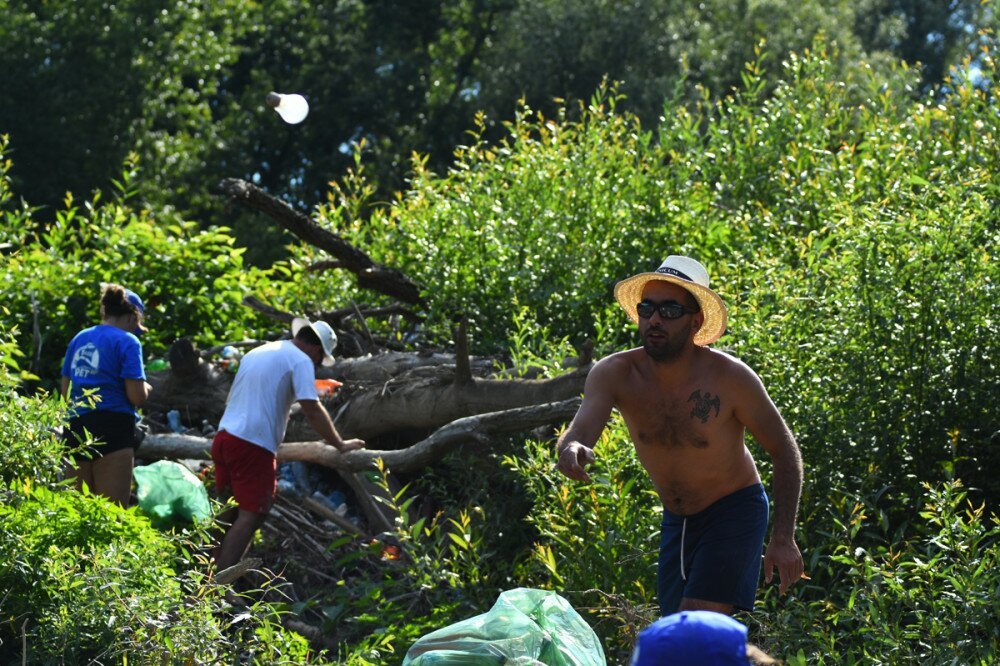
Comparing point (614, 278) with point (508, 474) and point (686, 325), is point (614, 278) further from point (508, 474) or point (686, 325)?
point (686, 325)

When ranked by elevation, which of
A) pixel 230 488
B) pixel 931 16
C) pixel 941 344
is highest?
pixel 931 16

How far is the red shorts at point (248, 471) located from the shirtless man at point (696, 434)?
2.86m

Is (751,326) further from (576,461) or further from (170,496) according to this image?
(170,496)

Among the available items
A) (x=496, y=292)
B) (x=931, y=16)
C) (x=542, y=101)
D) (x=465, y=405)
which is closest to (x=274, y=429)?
(x=465, y=405)

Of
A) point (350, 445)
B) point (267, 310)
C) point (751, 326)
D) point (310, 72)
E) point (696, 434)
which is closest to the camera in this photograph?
point (696, 434)

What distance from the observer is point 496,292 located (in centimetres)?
958

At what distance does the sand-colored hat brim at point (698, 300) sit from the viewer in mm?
5000

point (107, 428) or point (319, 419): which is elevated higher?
point (319, 419)

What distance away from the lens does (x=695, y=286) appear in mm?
4984

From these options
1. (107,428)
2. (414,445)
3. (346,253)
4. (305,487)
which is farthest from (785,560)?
(346,253)

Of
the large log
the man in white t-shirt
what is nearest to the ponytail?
the man in white t-shirt

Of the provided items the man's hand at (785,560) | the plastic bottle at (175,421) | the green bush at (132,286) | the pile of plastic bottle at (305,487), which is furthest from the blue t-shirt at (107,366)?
the man's hand at (785,560)

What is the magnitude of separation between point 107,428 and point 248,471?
0.80m

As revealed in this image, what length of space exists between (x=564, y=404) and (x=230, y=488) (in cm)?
193
